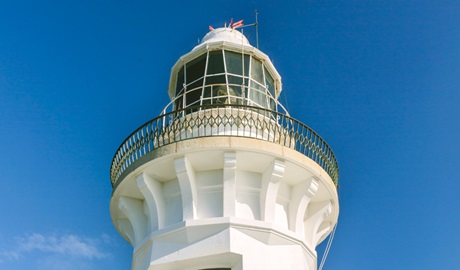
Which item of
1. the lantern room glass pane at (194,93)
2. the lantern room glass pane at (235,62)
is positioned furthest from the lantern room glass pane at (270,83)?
the lantern room glass pane at (194,93)

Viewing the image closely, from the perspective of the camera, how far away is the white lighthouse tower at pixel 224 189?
10.8 m

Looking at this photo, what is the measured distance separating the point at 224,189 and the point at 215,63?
3279 mm

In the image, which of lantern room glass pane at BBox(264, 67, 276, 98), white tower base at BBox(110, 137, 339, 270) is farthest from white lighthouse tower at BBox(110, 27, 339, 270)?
lantern room glass pane at BBox(264, 67, 276, 98)

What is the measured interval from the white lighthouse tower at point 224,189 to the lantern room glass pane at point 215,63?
0.38 meters

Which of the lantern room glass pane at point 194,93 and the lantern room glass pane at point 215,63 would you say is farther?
the lantern room glass pane at point 215,63

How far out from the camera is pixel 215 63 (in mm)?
13211

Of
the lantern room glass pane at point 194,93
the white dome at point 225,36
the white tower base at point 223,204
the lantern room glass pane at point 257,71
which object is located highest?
the white dome at point 225,36

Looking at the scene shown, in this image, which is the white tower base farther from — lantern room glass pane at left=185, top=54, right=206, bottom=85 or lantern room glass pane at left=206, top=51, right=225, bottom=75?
lantern room glass pane at left=185, top=54, right=206, bottom=85

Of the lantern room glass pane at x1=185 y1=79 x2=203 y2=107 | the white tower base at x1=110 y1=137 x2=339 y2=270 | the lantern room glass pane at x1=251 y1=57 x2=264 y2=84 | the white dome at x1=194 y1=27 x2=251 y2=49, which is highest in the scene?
the white dome at x1=194 y1=27 x2=251 y2=49

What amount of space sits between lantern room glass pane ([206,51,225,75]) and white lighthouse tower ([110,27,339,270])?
1.24 feet

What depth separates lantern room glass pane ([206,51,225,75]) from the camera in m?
13.1

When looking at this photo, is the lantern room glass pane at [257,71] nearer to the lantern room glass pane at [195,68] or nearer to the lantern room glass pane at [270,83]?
the lantern room glass pane at [270,83]

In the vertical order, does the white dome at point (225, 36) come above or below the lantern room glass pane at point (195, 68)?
above

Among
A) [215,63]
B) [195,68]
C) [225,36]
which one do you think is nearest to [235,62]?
[215,63]
